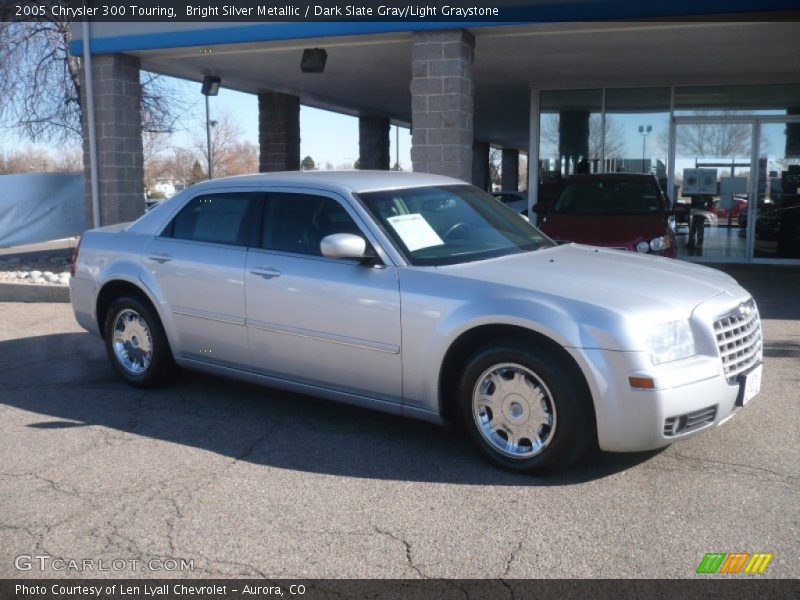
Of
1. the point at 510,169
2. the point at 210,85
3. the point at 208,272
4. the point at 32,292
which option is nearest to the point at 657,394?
the point at 208,272

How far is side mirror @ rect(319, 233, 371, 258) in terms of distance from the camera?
190 inches

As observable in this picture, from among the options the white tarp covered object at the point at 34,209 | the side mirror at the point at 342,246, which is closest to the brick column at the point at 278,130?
the white tarp covered object at the point at 34,209

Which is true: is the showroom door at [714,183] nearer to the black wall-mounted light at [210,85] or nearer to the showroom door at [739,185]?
the showroom door at [739,185]

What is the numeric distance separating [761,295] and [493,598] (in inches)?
350

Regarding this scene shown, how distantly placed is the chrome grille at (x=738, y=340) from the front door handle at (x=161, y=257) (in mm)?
3726

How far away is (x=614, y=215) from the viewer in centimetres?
1016

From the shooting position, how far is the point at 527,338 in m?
4.40

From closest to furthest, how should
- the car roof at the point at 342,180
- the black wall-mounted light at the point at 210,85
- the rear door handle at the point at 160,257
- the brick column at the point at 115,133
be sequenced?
the car roof at the point at 342,180 < the rear door handle at the point at 160,257 < the brick column at the point at 115,133 < the black wall-mounted light at the point at 210,85

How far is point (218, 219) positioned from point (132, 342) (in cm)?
126

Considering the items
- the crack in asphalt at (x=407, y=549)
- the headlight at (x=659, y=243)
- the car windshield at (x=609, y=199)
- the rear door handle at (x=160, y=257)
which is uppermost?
the car windshield at (x=609, y=199)

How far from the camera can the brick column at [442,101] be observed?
10250mm

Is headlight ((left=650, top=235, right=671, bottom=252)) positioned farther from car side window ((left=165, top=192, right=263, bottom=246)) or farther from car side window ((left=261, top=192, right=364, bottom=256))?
car side window ((left=165, top=192, right=263, bottom=246))

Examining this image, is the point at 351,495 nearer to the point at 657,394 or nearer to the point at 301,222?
the point at 657,394

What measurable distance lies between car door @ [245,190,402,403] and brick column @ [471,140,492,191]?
25.3 m
